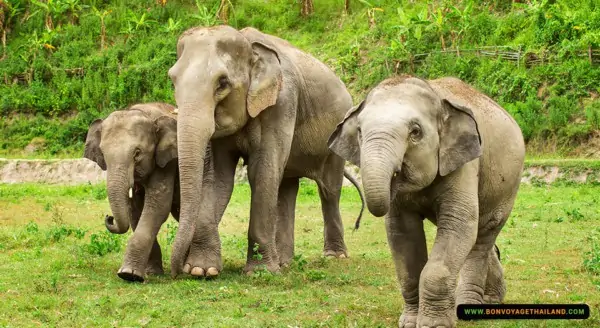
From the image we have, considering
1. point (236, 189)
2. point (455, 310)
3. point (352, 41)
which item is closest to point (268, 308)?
point (455, 310)

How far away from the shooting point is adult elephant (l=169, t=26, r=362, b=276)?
856cm

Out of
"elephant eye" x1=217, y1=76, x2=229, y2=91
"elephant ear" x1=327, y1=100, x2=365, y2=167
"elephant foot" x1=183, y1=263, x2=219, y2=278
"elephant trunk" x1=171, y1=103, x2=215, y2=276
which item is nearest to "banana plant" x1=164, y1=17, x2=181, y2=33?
"elephant eye" x1=217, y1=76, x2=229, y2=91

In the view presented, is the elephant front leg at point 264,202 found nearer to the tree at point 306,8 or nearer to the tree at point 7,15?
the tree at point 306,8

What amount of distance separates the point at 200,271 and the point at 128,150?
4.05ft

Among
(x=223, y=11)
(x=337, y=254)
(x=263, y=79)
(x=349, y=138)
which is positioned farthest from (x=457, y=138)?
(x=223, y=11)

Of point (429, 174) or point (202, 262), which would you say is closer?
point (429, 174)

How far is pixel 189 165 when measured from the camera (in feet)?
27.8

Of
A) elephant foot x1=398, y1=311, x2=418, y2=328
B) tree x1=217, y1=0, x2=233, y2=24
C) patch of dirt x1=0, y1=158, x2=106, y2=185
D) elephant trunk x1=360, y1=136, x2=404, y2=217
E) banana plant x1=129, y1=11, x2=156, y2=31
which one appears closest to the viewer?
elephant trunk x1=360, y1=136, x2=404, y2=217

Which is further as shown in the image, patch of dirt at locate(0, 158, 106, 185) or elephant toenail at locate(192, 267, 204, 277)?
patch of dirt at locate(0, 158, 106, 185)

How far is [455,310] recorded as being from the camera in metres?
7.00

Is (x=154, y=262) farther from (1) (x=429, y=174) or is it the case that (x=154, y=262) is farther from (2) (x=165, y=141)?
(1) (x=429, y=174)

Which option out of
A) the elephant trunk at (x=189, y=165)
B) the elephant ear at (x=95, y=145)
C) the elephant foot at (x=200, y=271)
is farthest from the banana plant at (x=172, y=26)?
the elephant trunk at (x=189, y=165)

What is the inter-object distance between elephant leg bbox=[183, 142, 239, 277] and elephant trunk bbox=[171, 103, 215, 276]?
0.57 metres

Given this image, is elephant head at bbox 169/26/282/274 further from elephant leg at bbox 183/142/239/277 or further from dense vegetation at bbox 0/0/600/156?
dense vegetation at bbox 0/0/600/156
